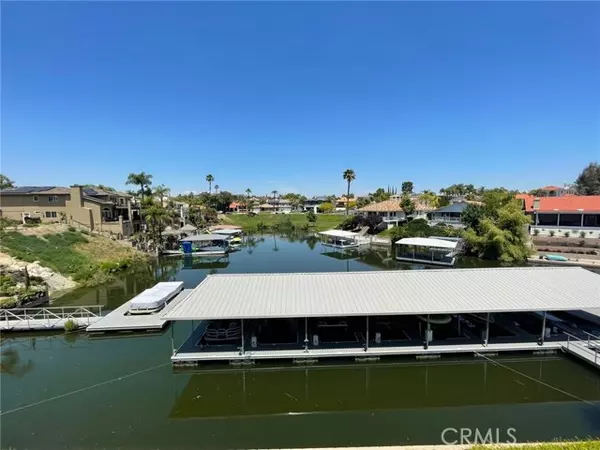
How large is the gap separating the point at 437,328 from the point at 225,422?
11.1 meters

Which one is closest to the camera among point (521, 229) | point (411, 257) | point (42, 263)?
point (42, 263)

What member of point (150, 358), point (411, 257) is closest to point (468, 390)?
point (150, 358)

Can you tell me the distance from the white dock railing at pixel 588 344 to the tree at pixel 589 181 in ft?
233

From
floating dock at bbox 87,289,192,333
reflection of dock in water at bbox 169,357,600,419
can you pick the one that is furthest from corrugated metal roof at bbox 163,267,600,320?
floating dock at bbox 87,289,192,333

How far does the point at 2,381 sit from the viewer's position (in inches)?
518

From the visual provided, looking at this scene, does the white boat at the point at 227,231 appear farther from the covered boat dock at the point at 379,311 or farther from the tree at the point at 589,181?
the tree at the point at 589,181

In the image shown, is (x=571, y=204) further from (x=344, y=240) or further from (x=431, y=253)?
(x=344, y=240)

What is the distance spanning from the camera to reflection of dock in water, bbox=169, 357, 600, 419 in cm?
1123

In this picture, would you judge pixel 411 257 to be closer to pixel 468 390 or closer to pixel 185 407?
pixel 468 390

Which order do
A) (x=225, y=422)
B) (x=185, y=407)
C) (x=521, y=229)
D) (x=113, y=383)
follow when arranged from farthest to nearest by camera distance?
(x=521, y=229)
(x=113, y=383)
(x=185, y=407)
(x=225, y=422)

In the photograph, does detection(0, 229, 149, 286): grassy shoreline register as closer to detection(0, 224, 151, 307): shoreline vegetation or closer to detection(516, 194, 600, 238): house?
detection(0, 224, 151, 307): shoreline vegetation

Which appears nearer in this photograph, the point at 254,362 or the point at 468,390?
the point at 468,390

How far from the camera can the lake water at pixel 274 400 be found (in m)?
9.76

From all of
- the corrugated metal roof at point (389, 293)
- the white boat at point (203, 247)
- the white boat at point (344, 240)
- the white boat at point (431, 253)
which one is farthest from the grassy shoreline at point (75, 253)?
the white boat at point (431, 253)
